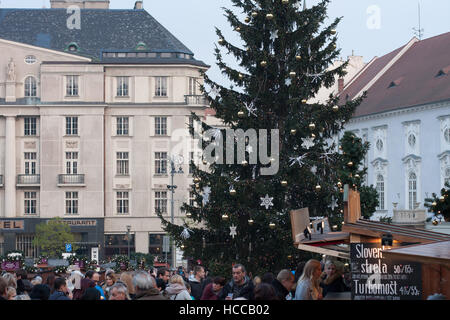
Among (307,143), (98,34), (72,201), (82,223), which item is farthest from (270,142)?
(98,34)

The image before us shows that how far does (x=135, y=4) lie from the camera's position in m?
94.6

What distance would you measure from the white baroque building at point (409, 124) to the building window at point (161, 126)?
1508 cm

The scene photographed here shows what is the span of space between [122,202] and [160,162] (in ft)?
14.7

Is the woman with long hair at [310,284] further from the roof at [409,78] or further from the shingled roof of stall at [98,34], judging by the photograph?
the shingled roof of stall at [98,34]

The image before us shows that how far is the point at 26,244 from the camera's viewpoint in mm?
84750

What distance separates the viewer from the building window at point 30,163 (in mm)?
85812

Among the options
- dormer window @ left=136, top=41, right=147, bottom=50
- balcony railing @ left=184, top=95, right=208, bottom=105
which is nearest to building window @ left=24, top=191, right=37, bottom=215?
balcony railing @ left=184, top=95, right=208, bottom=105

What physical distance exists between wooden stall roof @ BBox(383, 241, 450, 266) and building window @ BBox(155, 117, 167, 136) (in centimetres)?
7163

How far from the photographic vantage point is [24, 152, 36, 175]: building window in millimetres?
85812

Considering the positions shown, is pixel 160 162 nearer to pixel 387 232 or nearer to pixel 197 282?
pixel 197 282

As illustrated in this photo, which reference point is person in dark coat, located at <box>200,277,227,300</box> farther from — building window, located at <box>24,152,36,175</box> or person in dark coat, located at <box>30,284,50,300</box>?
building window, located at <box>24,152,36,175</box>
